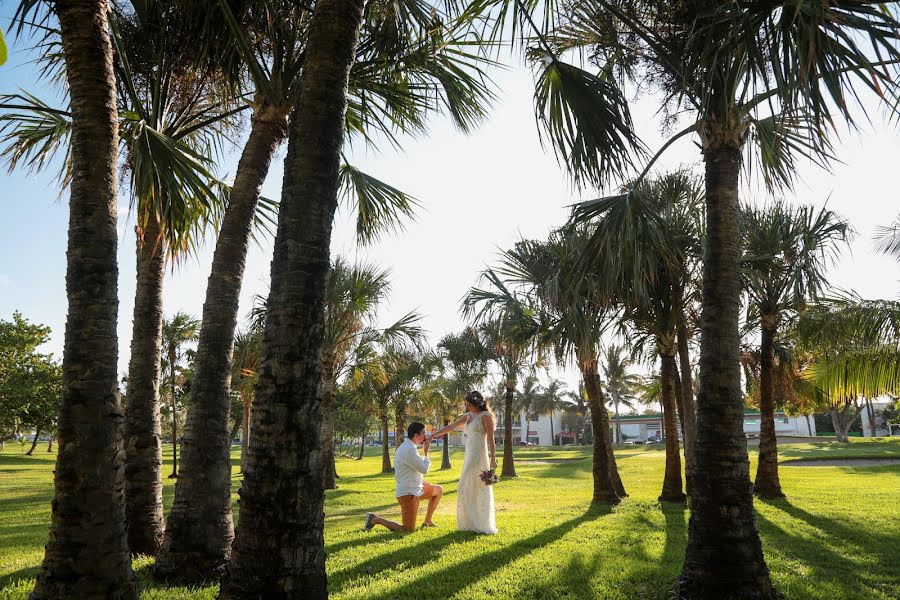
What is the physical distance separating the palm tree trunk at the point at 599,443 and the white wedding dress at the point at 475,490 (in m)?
5.17

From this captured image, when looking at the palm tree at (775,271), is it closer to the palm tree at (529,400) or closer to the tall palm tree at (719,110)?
the tall palm tree at (719,110)

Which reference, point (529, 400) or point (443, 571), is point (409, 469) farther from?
point (529, 400)

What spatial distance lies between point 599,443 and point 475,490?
19.7 ft

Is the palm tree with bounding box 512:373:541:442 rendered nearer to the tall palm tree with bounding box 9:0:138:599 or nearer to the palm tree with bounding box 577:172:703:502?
the palm tree with bounding box 577:172:703:502

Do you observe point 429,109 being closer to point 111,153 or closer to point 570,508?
point 111,153

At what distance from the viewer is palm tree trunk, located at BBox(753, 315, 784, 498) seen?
1299cm

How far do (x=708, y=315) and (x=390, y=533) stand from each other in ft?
17.5

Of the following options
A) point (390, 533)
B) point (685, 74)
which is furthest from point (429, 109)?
point (390, 533)

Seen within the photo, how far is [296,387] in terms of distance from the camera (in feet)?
10.3

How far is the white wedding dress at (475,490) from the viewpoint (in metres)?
7.97

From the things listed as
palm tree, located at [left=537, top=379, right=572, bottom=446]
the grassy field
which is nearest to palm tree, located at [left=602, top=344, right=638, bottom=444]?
palm tree, located at [left=537, top=379, right=572, bottom=446]

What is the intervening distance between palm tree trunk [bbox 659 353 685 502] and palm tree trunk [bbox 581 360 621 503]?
3.68 ft

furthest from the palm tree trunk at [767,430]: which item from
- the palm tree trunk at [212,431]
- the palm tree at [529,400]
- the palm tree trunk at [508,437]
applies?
the palm tree at [529,400]

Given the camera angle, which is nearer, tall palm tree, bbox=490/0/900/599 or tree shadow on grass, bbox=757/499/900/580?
tall palm tree, bbox=490/0/900/599
